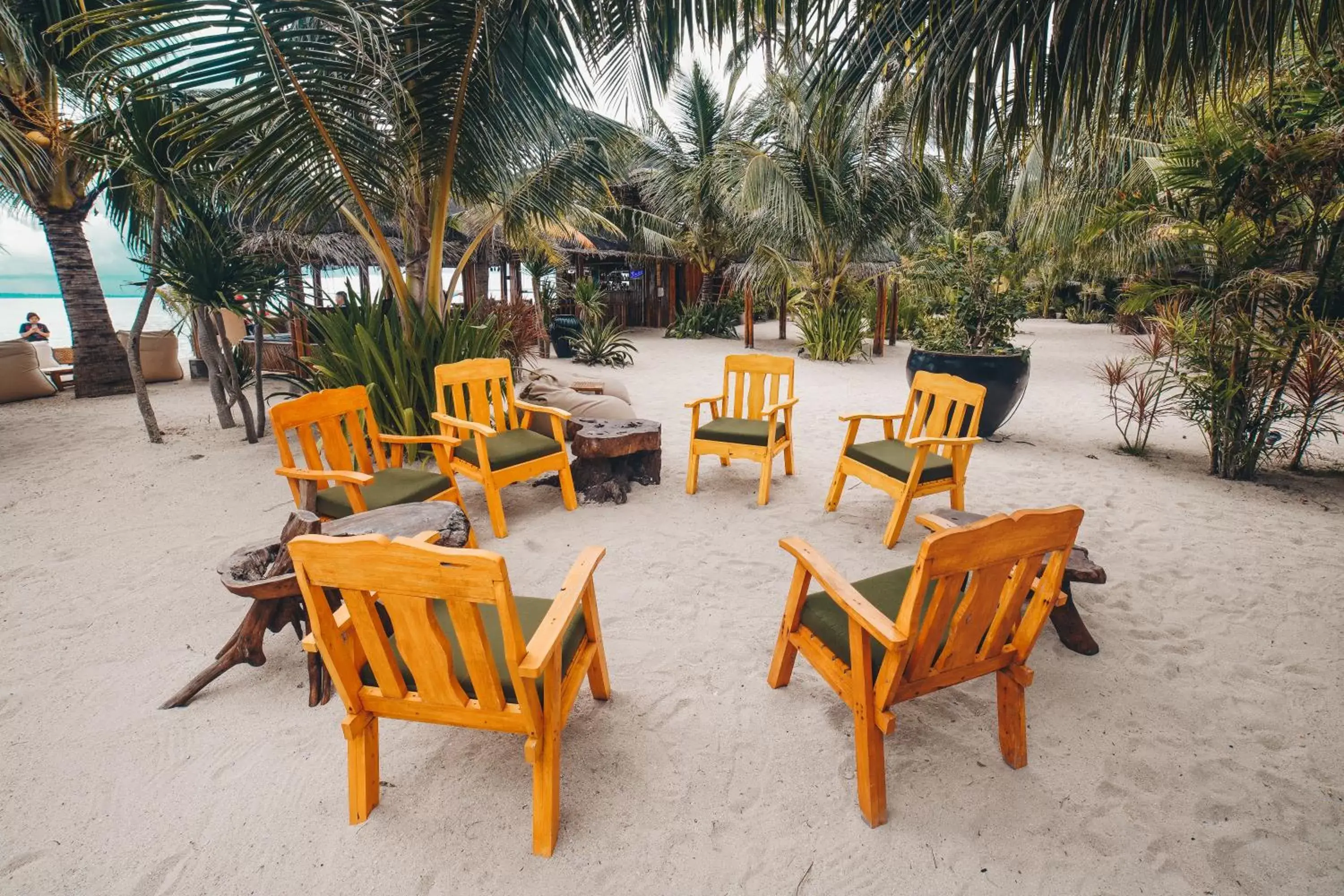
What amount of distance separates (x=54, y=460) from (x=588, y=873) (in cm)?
632

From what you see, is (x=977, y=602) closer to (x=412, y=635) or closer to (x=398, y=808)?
(x=412, y=635)

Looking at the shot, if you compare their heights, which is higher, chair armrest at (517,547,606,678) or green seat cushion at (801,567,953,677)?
chair armrest at (517,547,606,678)

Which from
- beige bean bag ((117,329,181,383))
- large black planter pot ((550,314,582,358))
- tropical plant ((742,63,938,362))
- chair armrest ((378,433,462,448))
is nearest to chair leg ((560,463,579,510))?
chair armrest ((378,433,462,448))

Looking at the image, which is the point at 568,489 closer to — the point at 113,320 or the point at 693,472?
the point at 693,472

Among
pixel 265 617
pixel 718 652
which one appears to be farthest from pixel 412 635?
pixel 718 652

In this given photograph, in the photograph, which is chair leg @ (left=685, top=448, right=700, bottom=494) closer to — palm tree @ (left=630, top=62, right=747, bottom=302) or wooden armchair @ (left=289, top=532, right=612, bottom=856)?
wooden armchair @ (left=289, top=532, right=612, bottom=856)

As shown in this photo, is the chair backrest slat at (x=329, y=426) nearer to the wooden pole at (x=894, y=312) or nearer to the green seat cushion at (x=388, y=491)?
the green seat cushion at (x=388, y=491)

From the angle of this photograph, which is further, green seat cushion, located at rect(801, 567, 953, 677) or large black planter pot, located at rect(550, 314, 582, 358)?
large black planter pot, located at rect(550, 314, 582, 358)

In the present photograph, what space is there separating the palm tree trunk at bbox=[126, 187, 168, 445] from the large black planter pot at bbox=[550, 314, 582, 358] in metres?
7.69

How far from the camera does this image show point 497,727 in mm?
1546

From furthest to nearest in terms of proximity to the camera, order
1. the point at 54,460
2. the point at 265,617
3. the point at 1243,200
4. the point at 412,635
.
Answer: the point at 54,460
the point at 1243,200
the point at 265,617
the point at 412,635

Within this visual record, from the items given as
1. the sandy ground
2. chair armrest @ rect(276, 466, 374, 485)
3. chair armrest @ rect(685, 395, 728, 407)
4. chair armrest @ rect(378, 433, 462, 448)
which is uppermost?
chair armrest @ rect(685, 395, 728, 407)

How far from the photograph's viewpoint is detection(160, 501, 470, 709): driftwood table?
6.78 ft

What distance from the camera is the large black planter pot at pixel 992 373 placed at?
5352mm
